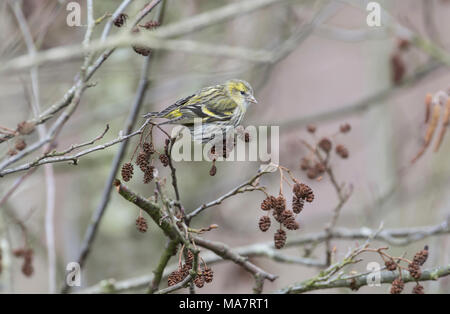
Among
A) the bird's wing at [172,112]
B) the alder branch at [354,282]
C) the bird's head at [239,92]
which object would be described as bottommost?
the alder branch at [354,282]

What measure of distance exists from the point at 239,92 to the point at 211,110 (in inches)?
8.8

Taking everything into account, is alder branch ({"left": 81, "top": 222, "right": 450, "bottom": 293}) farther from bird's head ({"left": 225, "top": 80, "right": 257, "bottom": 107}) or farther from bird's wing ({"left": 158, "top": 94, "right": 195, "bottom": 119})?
bird's wing ({"left": 158, "top": 94, "right": 195, "bottom": 119})

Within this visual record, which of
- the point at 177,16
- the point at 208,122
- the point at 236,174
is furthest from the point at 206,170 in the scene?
the point at 208,122

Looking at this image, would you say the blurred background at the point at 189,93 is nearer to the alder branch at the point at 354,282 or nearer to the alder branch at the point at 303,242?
the alder branch at the point at 303,242

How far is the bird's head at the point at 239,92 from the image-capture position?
8.34 feet

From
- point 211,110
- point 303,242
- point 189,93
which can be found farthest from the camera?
point 189,93

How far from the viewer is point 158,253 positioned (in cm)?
520

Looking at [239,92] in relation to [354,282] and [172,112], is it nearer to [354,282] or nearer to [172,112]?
[172,112]

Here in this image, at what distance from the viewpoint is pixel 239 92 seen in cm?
260

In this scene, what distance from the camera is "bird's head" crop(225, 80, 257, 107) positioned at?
2543 millimetres

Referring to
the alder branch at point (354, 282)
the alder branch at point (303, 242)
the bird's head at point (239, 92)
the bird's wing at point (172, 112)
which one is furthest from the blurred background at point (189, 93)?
→ the alder branch at point (354, 282)

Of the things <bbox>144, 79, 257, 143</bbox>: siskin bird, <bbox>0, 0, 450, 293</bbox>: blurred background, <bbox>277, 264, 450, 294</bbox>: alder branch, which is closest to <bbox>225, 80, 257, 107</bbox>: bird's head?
<bbox>144, 79, 257, 143</bbox>: siskin bird

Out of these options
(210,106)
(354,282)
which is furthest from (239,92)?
(354,282)
